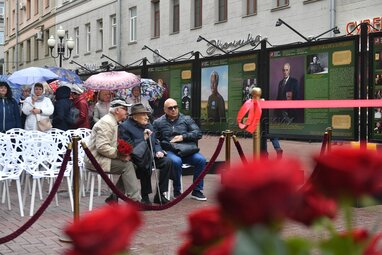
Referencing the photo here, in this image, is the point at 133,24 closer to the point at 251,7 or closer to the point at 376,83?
the point at 251,7

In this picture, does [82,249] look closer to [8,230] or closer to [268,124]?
[8,230]

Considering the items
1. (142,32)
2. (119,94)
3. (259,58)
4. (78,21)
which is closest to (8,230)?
(259,58)

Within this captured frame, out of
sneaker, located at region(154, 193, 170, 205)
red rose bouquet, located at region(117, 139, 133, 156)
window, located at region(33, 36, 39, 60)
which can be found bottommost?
sneaker, located at region(154, 193, 170, 205)

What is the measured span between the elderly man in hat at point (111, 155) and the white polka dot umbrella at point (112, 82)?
14.3 ft

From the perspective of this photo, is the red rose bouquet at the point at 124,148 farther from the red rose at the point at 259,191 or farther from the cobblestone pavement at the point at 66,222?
the red rose at the point at 259,191

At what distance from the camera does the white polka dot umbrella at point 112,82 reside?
12180 millimetres

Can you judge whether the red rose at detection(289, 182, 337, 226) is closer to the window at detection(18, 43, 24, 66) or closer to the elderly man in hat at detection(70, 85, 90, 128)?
the elderly man in hat at detection(70, 85, 90, 128)

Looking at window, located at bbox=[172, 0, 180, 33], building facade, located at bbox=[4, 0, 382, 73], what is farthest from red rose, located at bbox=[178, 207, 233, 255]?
window, located at bbox=[172, 0, 180, 33]

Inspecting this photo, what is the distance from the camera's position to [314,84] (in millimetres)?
9133

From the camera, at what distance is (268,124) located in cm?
989

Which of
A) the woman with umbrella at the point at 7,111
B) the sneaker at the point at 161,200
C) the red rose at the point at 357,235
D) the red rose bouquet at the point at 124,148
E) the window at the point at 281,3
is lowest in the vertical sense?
the sneaker at the point at 161,200

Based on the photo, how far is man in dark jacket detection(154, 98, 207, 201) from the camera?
28.1 feet

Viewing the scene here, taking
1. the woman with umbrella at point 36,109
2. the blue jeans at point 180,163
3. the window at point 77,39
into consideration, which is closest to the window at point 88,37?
the window at point 77,39

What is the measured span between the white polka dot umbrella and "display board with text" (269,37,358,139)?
138 inches
